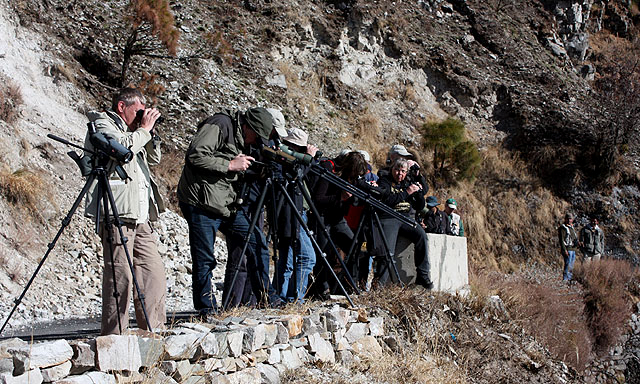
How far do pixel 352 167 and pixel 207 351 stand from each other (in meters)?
3.17

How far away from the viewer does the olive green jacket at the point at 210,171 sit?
14.7 feet

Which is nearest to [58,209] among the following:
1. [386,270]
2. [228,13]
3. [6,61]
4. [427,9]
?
[6,61]

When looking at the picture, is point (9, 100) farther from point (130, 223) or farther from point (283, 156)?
point (130, 223)

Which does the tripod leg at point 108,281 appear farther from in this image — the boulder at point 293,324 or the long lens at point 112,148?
the boulder at point 293,324

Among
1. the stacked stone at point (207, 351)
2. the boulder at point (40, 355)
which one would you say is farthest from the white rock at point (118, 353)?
the boulder at point (40, 355)

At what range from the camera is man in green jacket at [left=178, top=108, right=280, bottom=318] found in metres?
4.50

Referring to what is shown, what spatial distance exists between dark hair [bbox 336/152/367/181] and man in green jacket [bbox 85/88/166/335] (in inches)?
94.5

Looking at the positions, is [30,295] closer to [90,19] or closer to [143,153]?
[143,153]

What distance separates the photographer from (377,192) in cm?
594

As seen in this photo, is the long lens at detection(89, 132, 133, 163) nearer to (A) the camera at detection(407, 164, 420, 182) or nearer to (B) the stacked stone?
(B) the stacked stone

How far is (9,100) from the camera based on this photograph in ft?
34.0

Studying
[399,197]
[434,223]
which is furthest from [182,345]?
[434,223]

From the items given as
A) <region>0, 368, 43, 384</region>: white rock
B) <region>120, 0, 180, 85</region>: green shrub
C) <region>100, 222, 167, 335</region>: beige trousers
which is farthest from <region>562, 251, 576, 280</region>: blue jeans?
<region>0, 368, 43, 384</region>: white rock

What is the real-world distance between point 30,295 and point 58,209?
7.71 ft
